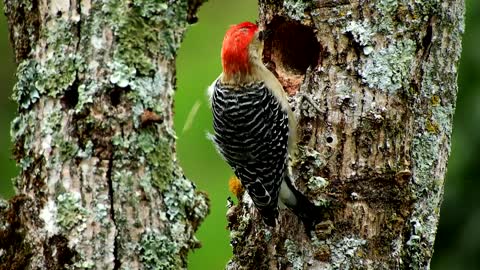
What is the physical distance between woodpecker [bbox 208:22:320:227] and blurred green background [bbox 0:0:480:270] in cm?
52

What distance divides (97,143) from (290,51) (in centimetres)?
175

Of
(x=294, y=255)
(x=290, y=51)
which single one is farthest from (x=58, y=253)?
(x=290, y=51)

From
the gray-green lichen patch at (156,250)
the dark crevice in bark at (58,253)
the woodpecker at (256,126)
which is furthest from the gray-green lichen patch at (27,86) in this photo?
the woodpecker at (256,126)

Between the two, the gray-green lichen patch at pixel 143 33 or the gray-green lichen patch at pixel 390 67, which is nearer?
the gray-green lichen patch at pixel 143 33

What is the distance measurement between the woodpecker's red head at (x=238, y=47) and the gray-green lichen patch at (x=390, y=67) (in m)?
0.68

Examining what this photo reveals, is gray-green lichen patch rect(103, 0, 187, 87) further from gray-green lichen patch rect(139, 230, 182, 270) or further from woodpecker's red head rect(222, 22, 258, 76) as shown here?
woodpecker's red head rect(222, 22, 258, 76)

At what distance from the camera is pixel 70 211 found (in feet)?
12.6

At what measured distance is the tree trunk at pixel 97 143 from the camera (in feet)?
12.6

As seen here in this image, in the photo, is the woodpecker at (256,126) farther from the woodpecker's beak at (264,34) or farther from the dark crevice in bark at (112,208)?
the dark crevice in bark at (112,208)

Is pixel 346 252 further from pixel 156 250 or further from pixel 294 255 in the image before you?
pixel 156 250

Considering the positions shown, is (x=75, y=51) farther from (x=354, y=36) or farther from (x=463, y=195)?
(x=463, y=195)

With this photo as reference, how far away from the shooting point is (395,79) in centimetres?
470

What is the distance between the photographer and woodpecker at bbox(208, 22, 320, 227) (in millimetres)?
4777

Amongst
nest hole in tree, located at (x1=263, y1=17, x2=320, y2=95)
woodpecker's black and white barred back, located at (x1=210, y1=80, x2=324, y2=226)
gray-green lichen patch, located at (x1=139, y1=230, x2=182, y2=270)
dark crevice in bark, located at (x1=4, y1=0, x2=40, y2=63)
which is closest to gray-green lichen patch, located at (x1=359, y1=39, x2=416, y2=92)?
nest hole in tree, located at (x1=263, y1=17, x2=320, y2=95)
